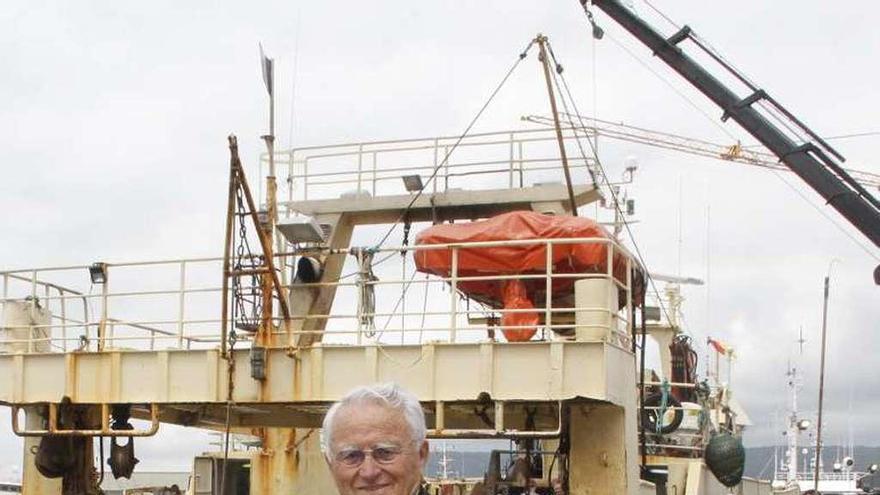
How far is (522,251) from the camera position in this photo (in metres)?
16.9

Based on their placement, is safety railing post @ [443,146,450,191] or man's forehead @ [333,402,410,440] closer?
man's forehead @ [333,402,410,440]

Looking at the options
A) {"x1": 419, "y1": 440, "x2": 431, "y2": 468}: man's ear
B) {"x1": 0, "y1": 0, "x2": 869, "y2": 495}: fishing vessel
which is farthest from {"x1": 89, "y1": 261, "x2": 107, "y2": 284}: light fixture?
{"x1": 419, "y1": 440, "x2": 431, "y2": 468}: man's ear

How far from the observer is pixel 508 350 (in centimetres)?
1560

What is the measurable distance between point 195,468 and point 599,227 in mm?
13576

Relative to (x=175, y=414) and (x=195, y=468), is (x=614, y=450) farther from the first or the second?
(x=195, y=468)

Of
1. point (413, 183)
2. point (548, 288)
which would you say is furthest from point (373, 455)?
point (413, 183)

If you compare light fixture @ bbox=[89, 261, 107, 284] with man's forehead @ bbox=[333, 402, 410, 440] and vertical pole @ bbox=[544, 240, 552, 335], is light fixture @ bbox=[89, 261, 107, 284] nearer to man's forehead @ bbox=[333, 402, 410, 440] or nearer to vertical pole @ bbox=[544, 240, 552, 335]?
vertical pole @ bbox=[544, 240, 552, 335]

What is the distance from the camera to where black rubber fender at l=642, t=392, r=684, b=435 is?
849 inches

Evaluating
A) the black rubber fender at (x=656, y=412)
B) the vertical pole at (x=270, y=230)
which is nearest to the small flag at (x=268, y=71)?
the vertical pole at (x=270, y=230)

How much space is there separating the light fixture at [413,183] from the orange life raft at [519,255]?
187cm

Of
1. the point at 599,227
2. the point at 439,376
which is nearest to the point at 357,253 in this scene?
the point at 439,376

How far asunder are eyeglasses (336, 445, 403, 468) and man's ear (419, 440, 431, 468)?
174mm

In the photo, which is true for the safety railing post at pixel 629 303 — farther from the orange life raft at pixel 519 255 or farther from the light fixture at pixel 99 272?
the light fixture at pixel 99 272

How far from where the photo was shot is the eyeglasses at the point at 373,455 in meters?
4.34
